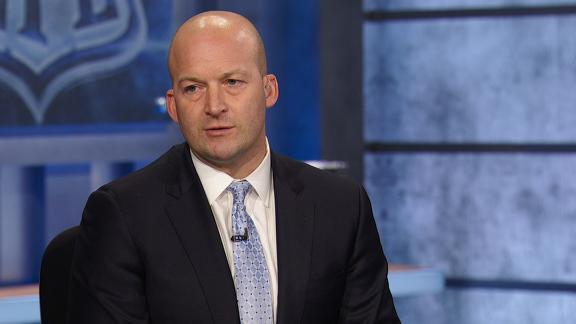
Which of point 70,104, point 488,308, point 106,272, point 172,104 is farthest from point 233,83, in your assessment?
point 488,308

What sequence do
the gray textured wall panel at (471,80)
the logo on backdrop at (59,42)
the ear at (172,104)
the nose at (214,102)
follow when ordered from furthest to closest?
1. the gray textured wall panel at (471,80)
2. the logo on backdrop at (59,42)
3. the ear at (172,104)
4. the nose at (214,102)

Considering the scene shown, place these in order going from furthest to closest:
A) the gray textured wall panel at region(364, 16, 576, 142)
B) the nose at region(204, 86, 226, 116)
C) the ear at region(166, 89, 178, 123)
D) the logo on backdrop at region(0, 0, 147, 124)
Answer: the gray textured wall panel at region(364, 16, 576, 142), the logo on backdrop at region(0, 0, 147, 124), the ear at region(166, 89, 178, 123), the nose at region(204, 86, 226, 116)

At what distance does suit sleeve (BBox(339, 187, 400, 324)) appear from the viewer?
1965mm

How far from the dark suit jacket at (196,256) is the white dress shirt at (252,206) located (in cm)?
2

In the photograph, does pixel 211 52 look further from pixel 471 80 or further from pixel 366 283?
pixel 471 80

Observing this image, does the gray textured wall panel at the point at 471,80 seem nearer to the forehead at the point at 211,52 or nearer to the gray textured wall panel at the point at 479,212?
the gray textured wall panel at the point at 479,212

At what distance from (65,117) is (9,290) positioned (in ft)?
2.07

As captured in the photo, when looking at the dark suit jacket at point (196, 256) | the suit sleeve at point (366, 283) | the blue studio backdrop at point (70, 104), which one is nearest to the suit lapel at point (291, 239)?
the dark suit jacket at point (196, 256)

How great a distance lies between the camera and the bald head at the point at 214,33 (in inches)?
73.0

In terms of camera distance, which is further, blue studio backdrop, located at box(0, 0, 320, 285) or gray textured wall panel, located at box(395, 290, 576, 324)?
gray textured wall panel, located at box(395, 290, 576, 324)

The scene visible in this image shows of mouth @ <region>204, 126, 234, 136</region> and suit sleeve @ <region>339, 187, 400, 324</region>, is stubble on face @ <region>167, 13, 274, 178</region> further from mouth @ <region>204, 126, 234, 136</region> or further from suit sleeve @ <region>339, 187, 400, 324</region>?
suit sleeve @ <region>339, 187, 400, 324</region>

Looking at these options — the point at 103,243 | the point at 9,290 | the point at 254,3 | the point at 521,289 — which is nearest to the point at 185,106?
the point at 103,243

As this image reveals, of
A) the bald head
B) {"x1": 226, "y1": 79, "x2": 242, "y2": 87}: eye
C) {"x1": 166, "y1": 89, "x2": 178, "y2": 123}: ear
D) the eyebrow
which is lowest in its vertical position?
{"x1": 166, "y1": 89, "x2": 178, "y2": 123}: ear

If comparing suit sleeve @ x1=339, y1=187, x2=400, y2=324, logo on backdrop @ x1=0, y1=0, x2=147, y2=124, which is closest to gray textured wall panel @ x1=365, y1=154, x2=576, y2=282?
logo on backdrop @ x1=0, y1=0, x2=147, y2=124
